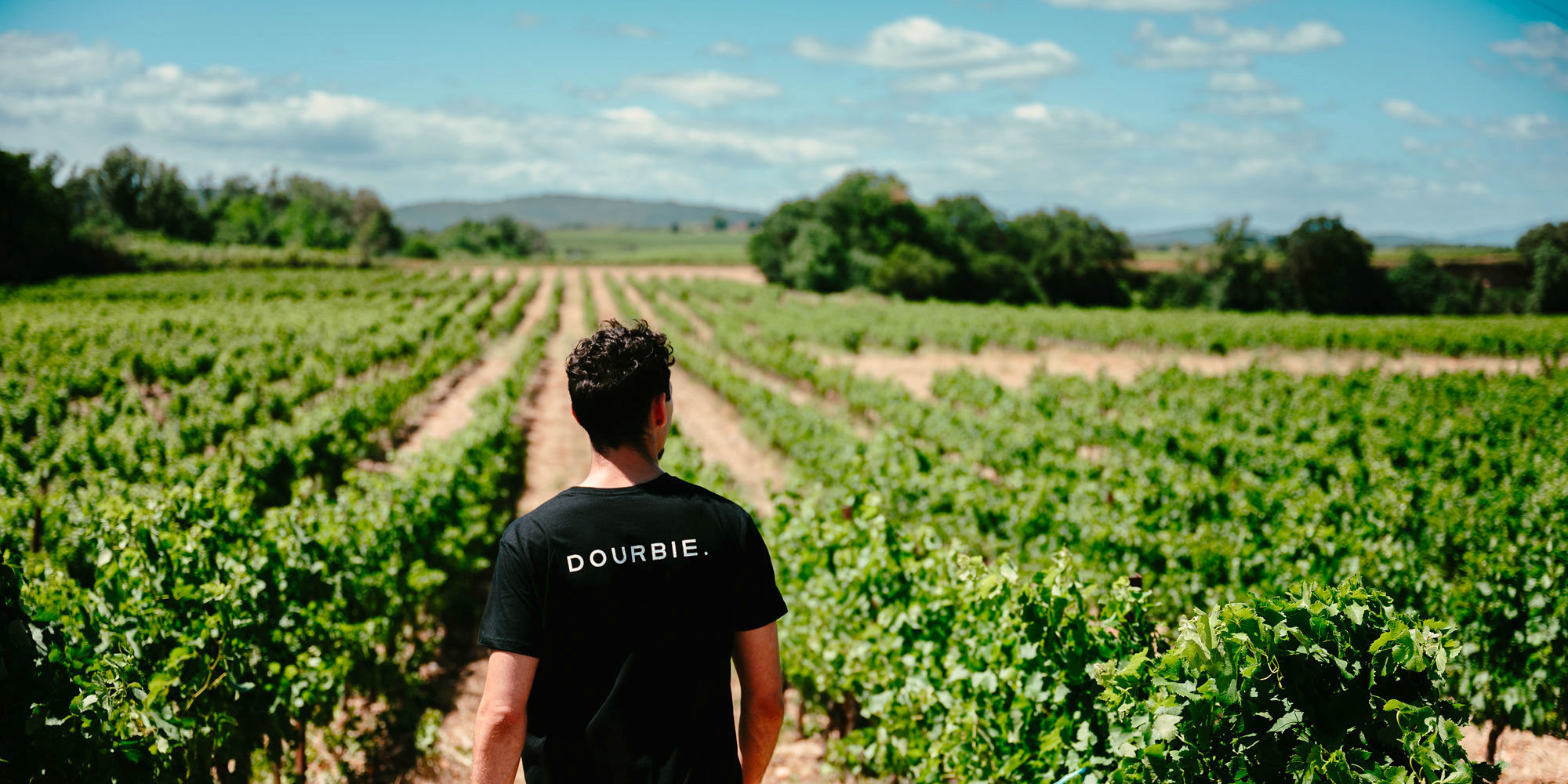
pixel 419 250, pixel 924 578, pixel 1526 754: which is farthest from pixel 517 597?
pixel 419 250

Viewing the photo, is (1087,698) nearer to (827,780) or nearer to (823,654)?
(823,654)

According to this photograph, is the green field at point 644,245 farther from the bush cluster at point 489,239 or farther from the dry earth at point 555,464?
the dry earth at point 555,464

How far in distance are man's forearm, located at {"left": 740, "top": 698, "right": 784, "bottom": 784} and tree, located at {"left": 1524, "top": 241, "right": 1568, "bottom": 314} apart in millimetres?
64567

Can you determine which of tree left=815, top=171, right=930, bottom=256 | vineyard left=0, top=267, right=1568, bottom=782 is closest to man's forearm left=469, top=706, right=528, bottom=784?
vineyard left=0, top=267, right=1568, bottom=782

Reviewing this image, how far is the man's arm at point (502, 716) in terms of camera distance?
Answer: 2.14 m

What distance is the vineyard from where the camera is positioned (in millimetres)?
2645

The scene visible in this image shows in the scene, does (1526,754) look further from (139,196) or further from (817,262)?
(139,196)

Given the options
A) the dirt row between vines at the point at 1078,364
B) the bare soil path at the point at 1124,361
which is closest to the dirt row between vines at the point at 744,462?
the dirt row between vines at the point at 1078,364

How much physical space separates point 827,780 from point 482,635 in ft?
14.8

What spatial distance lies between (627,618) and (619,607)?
42mm

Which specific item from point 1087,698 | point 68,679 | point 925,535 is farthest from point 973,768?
point 68,679

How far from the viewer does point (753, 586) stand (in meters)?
2.27

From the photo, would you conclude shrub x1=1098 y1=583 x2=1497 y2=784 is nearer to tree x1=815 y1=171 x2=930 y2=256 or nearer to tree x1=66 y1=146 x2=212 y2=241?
tree x1=815 y1=171 x2=930 y2=256

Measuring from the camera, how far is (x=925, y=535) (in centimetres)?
509
